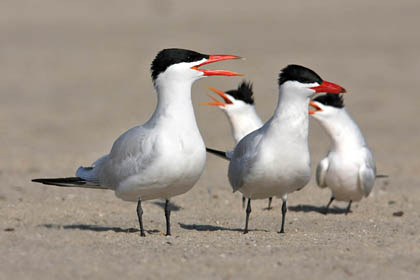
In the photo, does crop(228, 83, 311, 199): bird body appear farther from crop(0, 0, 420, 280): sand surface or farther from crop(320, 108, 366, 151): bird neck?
crop(320, 108, 366, 151): bird neck

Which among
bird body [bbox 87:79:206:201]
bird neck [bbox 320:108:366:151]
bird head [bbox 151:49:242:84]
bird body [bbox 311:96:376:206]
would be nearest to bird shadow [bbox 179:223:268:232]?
bird body [bbox 87:79:206:201]

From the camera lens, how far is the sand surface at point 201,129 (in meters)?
4.48

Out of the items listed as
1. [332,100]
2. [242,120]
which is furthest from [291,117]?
[242,120]

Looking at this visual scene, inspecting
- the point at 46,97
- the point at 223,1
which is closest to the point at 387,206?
the point at 46,97

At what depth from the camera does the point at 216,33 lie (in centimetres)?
2259

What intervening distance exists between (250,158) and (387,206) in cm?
262

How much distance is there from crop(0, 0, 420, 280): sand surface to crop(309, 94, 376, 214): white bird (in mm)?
279

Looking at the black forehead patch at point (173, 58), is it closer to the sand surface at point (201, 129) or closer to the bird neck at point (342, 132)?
the sand surface at point (201, 129)

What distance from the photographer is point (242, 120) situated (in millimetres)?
8180

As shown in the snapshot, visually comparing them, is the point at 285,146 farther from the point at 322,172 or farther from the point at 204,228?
the point at 322,172

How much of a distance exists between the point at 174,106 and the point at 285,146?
886 mm

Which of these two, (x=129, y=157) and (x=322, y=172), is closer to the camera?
(x=129, y=157)

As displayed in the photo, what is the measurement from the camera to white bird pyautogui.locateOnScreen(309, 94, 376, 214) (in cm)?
734

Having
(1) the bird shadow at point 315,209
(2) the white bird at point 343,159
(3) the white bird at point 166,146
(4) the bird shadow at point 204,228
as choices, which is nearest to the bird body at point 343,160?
(2) the white bird at point 343,159
